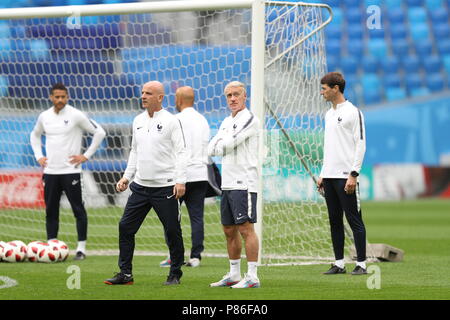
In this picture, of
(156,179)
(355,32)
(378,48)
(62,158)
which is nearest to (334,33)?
(355,32)

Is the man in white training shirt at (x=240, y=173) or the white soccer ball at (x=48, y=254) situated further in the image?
the white soccer ball at (x=48, y=254)

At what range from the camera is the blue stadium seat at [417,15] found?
103ft

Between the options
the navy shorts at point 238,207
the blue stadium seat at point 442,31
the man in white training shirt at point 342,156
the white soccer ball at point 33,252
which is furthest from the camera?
the blue stadium seat at point 442,31

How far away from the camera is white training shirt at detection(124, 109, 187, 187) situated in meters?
7.63

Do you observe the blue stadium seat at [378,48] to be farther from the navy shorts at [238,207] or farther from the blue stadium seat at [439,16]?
the navy shorts at [238,207]

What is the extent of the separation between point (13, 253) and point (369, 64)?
22.1 m

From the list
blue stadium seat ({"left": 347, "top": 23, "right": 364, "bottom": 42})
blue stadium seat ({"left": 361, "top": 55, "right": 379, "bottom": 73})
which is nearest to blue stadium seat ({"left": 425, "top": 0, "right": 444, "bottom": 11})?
blue stadium seat ({"left": 347, "top": 23, "right": 364, "bottom": 42})

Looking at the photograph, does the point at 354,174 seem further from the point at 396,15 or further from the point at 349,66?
the point at 396,15

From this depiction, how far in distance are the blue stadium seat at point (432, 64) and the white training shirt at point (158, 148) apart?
23661mm

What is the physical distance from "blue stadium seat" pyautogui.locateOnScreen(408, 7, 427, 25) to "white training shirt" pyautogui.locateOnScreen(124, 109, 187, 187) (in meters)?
25.2

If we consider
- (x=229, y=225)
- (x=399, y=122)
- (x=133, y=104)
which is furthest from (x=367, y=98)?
(x=229, y=225)

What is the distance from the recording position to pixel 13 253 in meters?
9.78

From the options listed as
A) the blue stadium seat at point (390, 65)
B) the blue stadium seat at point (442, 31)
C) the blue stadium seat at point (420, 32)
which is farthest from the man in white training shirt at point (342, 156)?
the blue stadium seat at point (442, 31)
